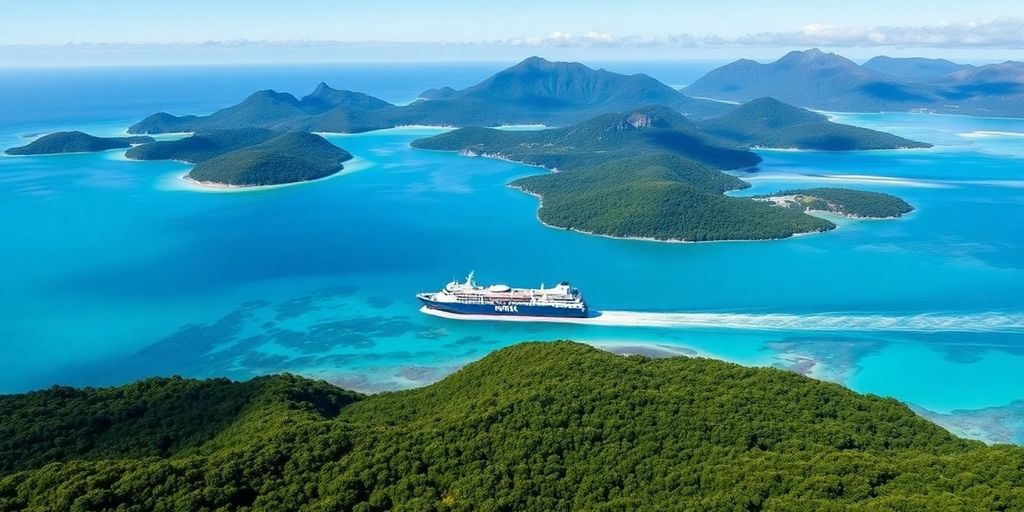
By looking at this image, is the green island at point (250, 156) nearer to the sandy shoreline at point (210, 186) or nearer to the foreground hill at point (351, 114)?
the sandy shoreline at point (210, 186)

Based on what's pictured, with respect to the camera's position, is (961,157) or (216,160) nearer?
(216,160)

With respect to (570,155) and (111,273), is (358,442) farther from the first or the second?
(570,155)

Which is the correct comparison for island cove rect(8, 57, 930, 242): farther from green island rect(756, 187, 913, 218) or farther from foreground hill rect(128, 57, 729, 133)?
foreground hill rect(128, 57, 729, 133)

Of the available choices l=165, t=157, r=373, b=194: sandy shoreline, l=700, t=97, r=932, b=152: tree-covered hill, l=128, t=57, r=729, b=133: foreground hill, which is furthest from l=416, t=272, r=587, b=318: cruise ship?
l=128, t=57, r=729, b=133: foreground hill

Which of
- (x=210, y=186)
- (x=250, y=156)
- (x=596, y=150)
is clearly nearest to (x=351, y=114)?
(x=250, y=156)

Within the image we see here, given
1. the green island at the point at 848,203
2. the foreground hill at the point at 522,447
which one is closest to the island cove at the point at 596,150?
the green island at the point at 848,203

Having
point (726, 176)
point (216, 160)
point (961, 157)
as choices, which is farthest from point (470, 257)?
point (961, 157)
